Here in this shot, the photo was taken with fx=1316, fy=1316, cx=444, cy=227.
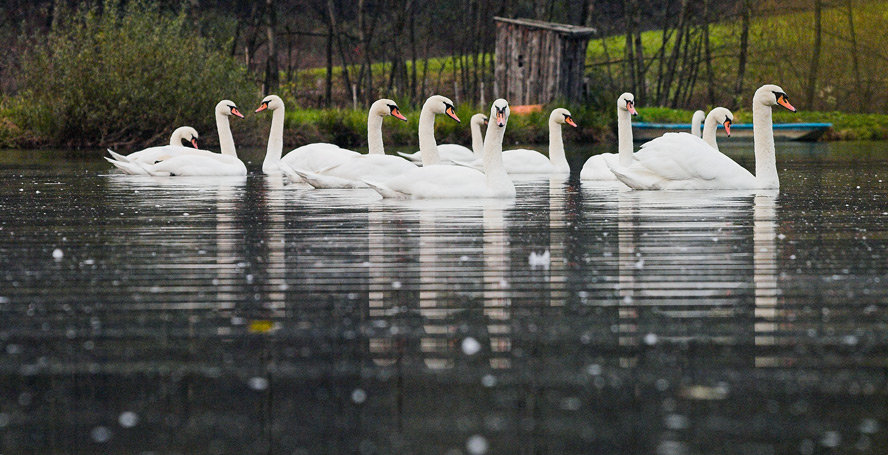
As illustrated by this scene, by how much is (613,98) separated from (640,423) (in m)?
35.5

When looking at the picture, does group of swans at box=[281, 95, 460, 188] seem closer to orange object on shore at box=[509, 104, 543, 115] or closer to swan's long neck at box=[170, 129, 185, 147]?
swan's long neck at box=[170, 129, 185, 147]

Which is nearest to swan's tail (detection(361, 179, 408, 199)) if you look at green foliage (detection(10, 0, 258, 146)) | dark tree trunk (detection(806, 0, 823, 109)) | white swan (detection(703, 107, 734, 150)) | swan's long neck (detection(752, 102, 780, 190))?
swan's long neck (detection(752, 102, 780, 190))

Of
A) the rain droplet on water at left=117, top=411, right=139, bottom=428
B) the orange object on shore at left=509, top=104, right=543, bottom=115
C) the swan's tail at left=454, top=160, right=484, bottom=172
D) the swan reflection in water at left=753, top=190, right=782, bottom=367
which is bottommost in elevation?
the rain droplet on water at left=117, top=411, right=139, bottom=428

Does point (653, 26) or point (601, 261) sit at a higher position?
point (653, 26)

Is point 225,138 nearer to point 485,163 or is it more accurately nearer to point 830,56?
point 485,163

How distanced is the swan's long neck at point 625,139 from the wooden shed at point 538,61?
1745cm

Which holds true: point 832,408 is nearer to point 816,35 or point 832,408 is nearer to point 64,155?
point 64,155

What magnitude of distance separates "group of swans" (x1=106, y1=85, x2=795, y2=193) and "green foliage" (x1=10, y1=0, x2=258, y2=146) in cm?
877

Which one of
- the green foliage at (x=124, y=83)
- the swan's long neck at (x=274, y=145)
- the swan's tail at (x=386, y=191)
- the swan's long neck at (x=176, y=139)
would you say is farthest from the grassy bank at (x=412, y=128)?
the swan's tail at (x=386, y=191)

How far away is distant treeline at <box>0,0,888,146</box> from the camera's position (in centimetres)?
2977

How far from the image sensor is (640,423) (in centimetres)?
368

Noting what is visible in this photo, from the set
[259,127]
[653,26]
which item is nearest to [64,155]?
[259,127]

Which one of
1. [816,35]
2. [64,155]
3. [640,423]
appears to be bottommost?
[640,423]

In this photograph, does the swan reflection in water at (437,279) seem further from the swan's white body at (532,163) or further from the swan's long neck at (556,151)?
the swan's long neck at (556,151)
